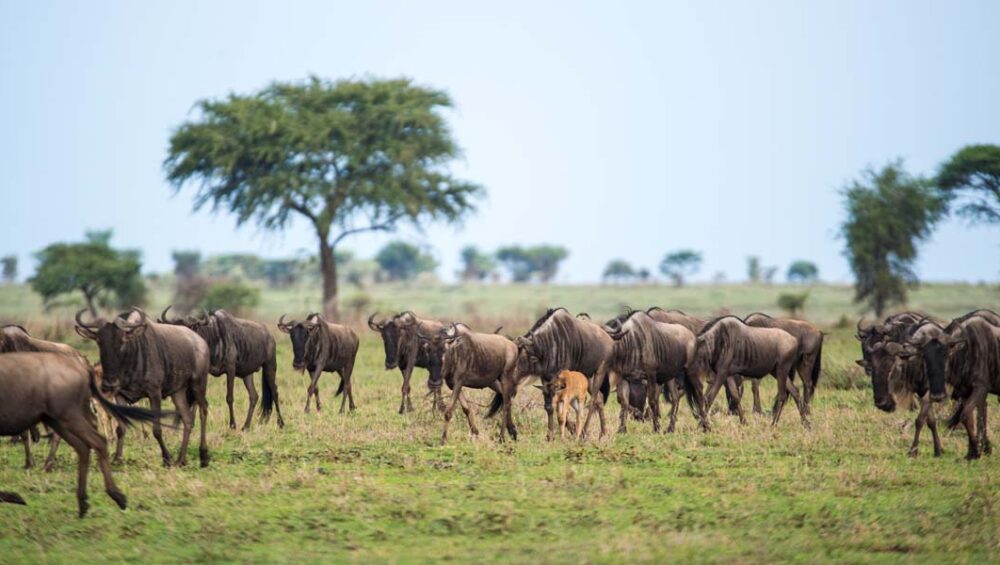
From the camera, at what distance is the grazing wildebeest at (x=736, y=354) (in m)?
15.9

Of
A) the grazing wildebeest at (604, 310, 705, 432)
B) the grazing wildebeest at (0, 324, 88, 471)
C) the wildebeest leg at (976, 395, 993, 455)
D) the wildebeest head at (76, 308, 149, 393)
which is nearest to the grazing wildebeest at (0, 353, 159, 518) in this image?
the wildebeest head at (76, 308, 149, 393)

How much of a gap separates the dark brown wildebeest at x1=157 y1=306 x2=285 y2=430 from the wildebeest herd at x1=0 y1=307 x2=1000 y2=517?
2cm

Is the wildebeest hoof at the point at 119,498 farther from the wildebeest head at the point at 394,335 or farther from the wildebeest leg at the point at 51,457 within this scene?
the wildebeest head at the point at 394,335

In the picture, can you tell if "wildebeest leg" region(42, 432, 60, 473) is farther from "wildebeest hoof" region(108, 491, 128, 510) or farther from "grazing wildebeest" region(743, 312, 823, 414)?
"grazing wildebeest" region(743, 312, 823, 414)

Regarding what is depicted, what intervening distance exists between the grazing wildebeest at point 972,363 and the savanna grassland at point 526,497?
55 centimetres

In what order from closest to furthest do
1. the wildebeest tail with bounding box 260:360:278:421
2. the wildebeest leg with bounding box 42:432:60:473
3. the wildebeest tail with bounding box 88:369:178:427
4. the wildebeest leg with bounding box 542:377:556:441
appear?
the wildebeest tail with bounding box 88:369:178:427 < the wildebeest leg with bounding box 42:432:60:473 < the wildebeest leg with bounding box 542:377:556:441 < the wildebeest tail with bounding box 260:360:278:421

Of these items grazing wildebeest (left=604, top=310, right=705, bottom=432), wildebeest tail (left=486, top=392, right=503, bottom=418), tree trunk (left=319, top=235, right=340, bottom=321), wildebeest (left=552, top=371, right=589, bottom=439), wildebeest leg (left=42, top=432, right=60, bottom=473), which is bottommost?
wildebeest leg (left=42, top=432, right=60, bottom=473)

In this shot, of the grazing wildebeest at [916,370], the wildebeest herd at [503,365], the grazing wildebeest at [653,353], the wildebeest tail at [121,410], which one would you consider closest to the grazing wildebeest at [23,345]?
the wildebeest herd at [503,365]

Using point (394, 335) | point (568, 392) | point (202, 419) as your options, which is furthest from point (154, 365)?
point (394, 335)

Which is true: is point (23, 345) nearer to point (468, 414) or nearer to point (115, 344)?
point (115, 344)

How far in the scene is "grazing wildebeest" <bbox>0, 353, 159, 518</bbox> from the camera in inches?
378

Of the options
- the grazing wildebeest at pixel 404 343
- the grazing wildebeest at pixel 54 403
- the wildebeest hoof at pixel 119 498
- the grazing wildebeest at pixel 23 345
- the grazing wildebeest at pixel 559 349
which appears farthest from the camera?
the grazing wildebeest at pixel 404 343

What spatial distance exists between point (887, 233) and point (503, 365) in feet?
120

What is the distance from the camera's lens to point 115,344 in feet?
39.3
